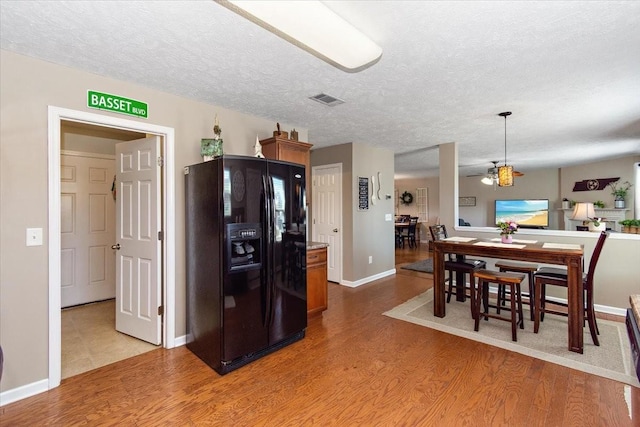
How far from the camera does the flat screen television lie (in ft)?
28.3

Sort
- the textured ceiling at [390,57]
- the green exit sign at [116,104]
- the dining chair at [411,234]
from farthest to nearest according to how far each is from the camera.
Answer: the dining chair at [411,234] → the green exit sign at [116,104] → the textured ceiling at [390,57]

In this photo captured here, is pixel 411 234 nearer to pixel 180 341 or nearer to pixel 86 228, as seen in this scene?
pixel 180 341

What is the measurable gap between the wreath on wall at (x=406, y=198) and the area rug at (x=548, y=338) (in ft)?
24.5

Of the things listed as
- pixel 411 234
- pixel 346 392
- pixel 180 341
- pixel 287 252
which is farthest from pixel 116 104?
pixel 411 234

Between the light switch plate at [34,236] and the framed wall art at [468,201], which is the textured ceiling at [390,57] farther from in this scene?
the framed wall art at [468,201]

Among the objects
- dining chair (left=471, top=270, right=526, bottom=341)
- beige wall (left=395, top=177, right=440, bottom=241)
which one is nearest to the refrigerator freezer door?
dining chair (left=471, top=270, right=526, bottom=341)

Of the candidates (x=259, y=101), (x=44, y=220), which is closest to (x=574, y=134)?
(x=259, y=101)

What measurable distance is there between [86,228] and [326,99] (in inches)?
148

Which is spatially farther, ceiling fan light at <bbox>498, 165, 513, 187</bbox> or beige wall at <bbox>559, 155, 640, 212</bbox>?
beige wall at <bbox>559, 155, 640, 212</bbox>

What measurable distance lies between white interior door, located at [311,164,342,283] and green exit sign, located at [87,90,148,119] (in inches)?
125

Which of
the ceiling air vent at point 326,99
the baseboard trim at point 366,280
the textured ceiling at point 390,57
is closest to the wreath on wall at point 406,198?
the baseboard trim at point 366,280

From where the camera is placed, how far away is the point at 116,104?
2531mm

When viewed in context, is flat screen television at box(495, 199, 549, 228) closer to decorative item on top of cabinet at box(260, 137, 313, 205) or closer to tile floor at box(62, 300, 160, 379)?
decorative item on top of cabinet at box(260, 137, 313, 205)

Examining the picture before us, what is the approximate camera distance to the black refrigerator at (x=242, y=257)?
8.05 ft
